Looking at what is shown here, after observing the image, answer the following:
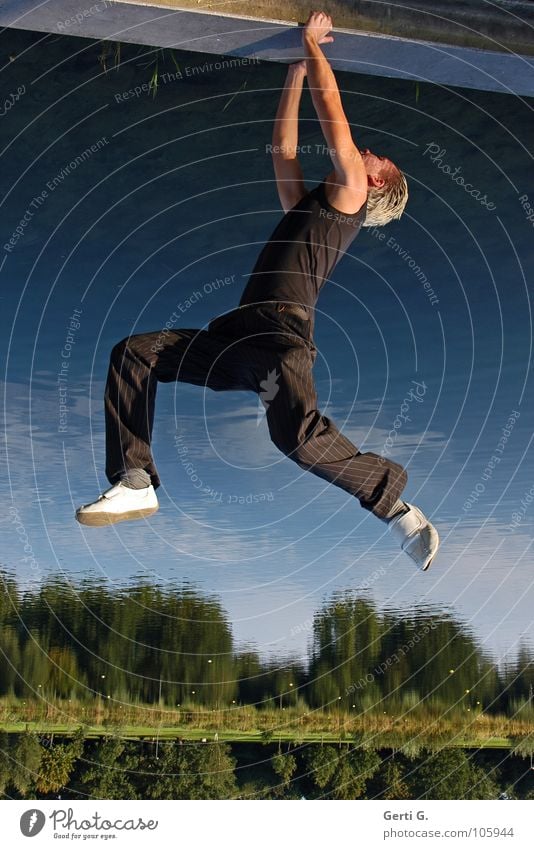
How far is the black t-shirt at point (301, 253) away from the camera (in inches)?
230

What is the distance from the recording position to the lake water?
33.1 feet

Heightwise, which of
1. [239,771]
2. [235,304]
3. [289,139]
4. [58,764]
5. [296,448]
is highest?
[235,304]

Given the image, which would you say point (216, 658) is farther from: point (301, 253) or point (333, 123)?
point (333, 123)

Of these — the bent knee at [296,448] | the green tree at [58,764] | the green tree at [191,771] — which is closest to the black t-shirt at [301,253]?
the bent knee at [296,448]

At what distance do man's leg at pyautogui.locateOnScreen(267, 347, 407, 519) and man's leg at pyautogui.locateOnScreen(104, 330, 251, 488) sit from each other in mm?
425

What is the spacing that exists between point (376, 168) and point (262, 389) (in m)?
1.80

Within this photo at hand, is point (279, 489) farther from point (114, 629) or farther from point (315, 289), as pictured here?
point (315, 289)

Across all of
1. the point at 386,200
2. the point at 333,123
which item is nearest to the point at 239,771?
the point at 386,200

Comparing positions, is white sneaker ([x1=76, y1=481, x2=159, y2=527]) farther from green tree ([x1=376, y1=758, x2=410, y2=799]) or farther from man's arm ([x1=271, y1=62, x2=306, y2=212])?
green tree ([x1=376, y1=758, x2=410, y2=799])

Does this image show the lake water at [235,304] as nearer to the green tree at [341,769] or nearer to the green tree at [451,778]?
the green tree at [341,769]

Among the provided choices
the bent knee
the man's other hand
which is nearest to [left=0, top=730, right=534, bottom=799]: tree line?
the bent knee

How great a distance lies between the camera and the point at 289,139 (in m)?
6.16

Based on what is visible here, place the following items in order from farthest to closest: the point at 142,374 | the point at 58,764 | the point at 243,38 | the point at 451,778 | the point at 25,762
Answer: the point at 451,778 < the point at 58,764 < the point at 25,762 < the point at 243,38 < the point at 142,374
